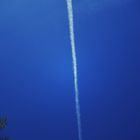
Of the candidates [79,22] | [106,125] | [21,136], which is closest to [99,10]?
[79,22]

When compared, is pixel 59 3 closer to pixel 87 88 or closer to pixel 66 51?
pixel 66 51

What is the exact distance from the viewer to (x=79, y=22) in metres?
2.93

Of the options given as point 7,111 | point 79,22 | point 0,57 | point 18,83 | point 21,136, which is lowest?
point 21,136

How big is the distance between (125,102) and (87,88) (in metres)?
0.39

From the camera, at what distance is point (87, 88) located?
3.06 m

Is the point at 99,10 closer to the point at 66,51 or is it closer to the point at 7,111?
the point at 66,51

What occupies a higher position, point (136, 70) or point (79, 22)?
point (79, 22)

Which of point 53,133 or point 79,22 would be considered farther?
point 53,133

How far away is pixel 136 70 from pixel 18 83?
3.55 ft

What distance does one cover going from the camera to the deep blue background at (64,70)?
9.63 feet

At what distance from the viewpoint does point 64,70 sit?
118 inches

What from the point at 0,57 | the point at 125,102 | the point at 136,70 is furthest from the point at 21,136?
the point at 136,70

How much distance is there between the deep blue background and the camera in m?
2.94

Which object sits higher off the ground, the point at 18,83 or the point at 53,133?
the point at 18,83
